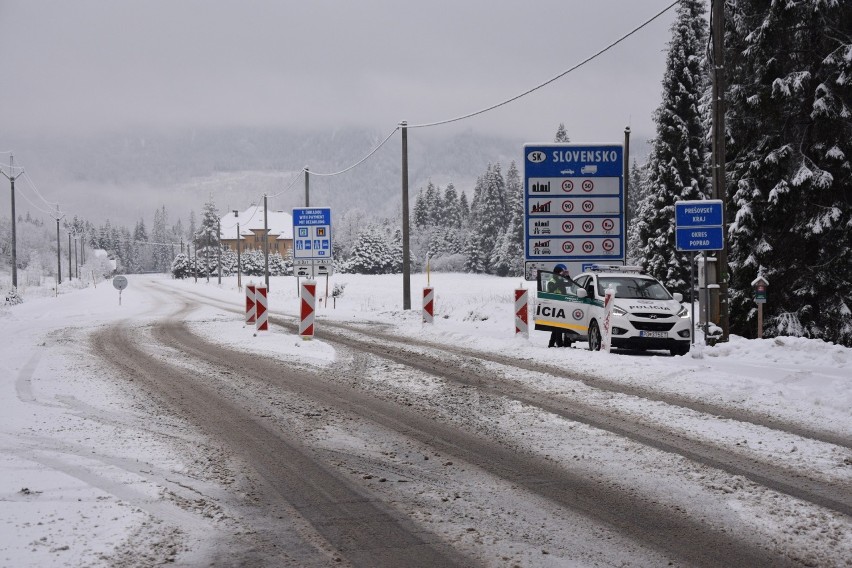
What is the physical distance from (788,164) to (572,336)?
8572 mm

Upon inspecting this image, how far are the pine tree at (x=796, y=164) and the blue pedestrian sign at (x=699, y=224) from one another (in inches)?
280

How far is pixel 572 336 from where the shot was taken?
1767 cm

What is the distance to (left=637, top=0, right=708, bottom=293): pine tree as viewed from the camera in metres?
39.5

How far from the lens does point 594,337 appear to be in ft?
54.6

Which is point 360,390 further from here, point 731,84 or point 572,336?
point 731,84

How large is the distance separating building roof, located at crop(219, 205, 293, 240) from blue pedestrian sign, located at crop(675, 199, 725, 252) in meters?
168

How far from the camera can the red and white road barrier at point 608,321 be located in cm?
1571

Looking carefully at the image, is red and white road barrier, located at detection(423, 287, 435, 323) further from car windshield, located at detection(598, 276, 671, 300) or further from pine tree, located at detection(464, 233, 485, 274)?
pine tree, located at detection(464, 233, 485, 274)

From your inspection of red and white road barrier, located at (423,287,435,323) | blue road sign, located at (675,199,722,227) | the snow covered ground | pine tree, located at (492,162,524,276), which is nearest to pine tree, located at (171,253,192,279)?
pine tree, located at (492,162,524,276)

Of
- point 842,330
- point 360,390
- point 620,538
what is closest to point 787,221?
point 842,330

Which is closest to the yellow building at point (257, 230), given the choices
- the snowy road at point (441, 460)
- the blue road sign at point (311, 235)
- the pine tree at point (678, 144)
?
the pine tree at point (678, 144)

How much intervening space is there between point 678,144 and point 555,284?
24712 millimetres

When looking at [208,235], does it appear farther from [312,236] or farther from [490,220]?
[312,236]

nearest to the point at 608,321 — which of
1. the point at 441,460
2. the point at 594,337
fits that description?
the point at 594,337
